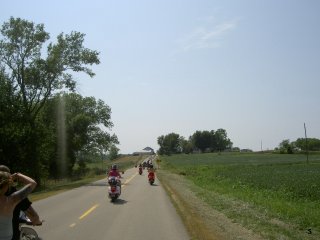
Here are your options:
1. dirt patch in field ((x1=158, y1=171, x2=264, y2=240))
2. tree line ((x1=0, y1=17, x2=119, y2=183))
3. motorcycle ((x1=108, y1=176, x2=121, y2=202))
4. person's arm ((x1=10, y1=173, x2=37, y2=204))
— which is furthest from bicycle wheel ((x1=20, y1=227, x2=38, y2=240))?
tree line ((x1=0, y1=17, x2=119, y2=183))

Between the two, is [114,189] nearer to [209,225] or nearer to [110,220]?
[110,220]

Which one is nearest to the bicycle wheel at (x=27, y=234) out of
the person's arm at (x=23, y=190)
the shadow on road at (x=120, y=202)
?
the person's arm at (x=23, y=190)

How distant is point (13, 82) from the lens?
39.8m

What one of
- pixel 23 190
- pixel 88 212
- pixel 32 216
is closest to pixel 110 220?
pixel 88 212

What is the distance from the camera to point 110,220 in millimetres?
14109

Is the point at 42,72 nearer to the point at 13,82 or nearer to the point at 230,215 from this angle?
the point at 13,82

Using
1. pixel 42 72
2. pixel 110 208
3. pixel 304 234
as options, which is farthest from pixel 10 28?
pixel 304 234

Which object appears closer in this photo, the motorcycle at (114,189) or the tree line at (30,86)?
the motorcycle at (114,189)

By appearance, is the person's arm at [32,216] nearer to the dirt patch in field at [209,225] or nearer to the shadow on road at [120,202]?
the dirt patch in field at [209,225]

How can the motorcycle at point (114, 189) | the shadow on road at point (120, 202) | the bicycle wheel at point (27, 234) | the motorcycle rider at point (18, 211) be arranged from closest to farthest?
the motorcycle rider at point (18, 211), the bicycle wheel at point (27, 234), the shadow on road at point (120, 202), the motorcycle at point (114, 189)

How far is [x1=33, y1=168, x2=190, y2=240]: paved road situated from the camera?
11398 millimetres

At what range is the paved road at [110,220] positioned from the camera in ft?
37.4

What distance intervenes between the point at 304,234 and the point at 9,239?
30.9ft

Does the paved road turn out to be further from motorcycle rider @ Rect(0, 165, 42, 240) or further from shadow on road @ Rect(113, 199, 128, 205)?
motorcycle rider @ Rect(0, 165, 42, 240)
